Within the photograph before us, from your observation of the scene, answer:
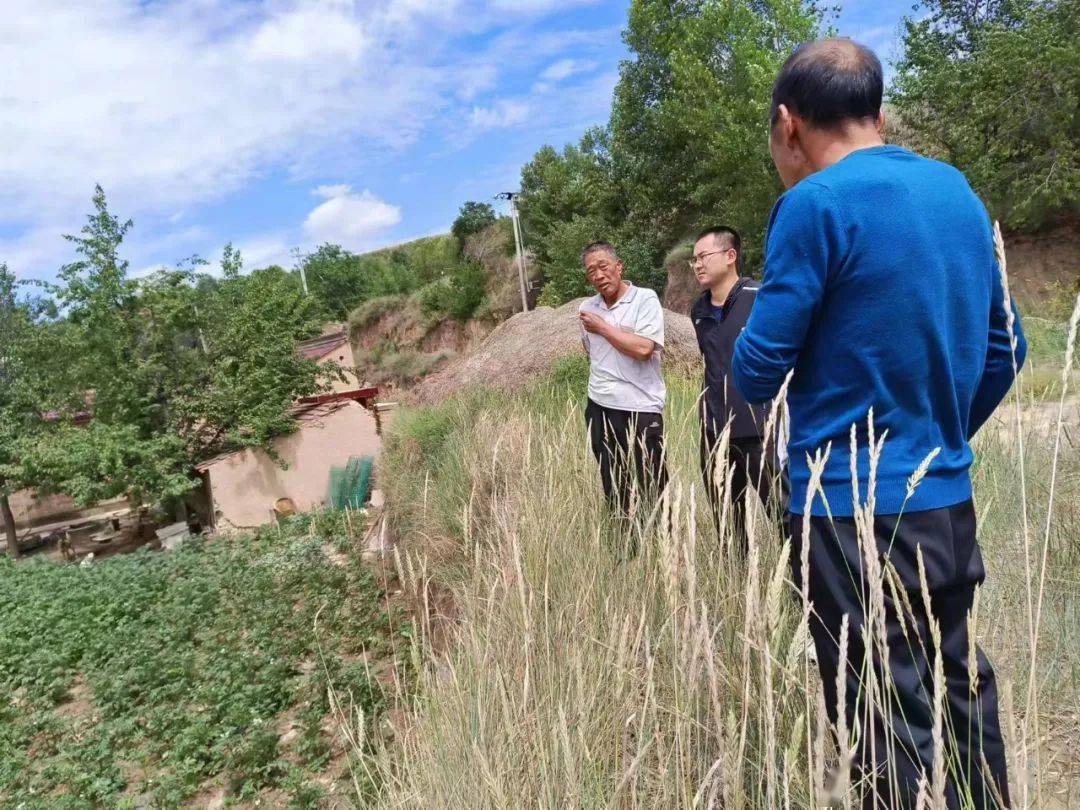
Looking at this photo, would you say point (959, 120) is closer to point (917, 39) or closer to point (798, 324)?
point (917, 39)

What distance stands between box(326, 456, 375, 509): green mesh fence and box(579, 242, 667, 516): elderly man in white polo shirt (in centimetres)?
933

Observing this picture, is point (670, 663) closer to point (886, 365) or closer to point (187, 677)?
point (886, 365)

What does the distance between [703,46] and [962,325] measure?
2270cm

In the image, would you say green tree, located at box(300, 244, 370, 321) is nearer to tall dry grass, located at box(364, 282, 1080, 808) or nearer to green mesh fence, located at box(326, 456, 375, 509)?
green mesh fence, located at box(326, 456, 375, 509)

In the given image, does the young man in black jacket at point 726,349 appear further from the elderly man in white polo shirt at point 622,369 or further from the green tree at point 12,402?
the green tree at point 12,402

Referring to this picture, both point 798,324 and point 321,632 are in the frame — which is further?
point 321,632

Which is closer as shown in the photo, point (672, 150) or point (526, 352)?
point (526, 352)

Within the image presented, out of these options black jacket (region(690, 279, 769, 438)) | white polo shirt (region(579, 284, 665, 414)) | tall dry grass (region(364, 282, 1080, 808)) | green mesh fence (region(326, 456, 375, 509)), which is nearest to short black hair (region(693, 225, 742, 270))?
black jacket (region(690, 279, 769, 438))

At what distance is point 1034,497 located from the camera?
116 inches

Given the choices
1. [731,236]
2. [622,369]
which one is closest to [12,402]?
[622,369]

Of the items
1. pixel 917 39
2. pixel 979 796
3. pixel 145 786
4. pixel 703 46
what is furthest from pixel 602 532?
pixel 703 46

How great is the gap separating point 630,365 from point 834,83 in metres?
2.14

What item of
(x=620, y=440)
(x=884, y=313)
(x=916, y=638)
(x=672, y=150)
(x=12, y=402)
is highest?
(x=672, y=150)

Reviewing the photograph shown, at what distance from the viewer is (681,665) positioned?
118cm
